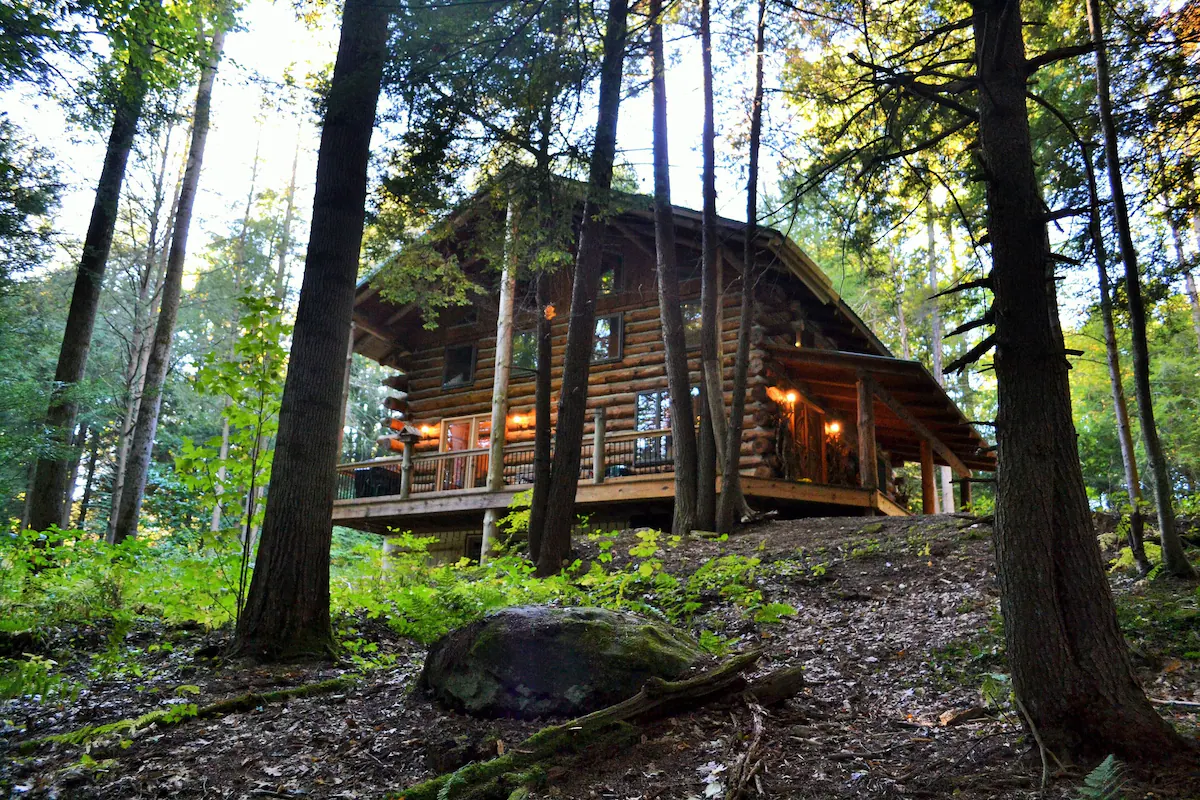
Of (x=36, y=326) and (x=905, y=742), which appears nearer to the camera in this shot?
(x=905, y=742)

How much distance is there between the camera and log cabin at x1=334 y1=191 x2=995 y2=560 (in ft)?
49.9

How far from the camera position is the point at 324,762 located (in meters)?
3.91

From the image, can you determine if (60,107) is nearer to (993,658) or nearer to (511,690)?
(511,690)

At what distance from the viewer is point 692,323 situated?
17234 millimetres

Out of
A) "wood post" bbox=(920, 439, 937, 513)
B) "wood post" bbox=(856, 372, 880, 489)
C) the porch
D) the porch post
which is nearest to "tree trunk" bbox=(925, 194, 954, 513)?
"wood post" bbox=(920, 439, 937, 513)

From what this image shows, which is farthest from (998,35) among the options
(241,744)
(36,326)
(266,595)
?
(36,326)

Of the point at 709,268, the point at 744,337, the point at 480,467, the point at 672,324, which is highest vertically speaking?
the point at 709,268

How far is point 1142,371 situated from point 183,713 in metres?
7.31

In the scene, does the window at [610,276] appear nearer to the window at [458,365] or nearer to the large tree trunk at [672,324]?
the window at [458,365]

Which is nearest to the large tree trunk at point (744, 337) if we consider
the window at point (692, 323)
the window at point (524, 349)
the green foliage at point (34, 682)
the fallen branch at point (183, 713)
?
the window at point (692, 323)

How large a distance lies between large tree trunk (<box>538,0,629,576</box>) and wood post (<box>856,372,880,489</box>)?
7.50 m

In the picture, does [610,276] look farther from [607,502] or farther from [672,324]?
[607,502]

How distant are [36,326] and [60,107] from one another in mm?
13679

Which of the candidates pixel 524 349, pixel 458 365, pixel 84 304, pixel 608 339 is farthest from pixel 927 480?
pixel 84 304
